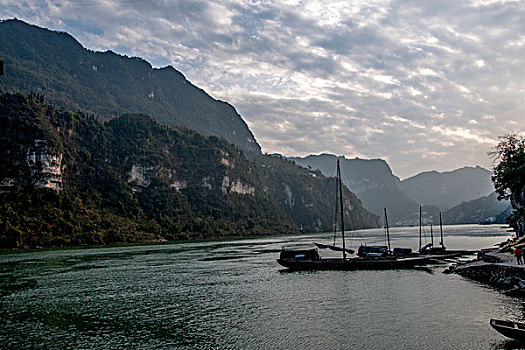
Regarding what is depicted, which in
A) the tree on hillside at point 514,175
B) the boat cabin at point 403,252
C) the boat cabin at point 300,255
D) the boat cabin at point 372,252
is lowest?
the boat cabin at point 403,252

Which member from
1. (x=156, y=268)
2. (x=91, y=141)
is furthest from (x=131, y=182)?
(x=156, y=268)

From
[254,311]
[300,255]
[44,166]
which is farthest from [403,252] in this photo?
[44,166]

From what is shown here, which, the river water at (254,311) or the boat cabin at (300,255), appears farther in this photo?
the boat cabin at (300,255)

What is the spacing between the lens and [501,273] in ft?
113

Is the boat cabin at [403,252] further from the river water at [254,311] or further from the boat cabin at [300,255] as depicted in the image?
the boat cabin at [300,255]

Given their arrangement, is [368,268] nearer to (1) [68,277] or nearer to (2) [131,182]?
(1) [68,277]

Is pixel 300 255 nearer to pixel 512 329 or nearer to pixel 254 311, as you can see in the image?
pixel 254 311

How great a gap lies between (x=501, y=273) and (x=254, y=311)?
2177 centimetres

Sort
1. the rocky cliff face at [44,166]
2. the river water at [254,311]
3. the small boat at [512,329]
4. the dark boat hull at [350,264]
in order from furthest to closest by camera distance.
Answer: the rocky cliff face at [44,166] < the dark boat hull at [350,264] < the river water at [254,311] < the small boat at [512,329]

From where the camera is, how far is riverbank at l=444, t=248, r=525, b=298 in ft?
101

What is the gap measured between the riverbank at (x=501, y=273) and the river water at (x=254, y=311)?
1284 millimetres

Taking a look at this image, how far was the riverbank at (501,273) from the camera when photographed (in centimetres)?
3077

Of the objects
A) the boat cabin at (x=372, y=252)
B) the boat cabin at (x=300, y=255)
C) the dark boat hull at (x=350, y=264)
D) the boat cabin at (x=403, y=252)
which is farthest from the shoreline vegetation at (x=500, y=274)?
the boat cabin at (x=300, y=255)

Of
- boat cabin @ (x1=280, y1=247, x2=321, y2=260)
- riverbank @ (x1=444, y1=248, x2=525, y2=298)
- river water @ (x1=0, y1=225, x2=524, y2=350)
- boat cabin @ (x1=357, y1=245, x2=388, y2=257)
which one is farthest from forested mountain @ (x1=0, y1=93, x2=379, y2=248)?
riverbank @ (x1=444, y1=248, x2=525, y2=298)
